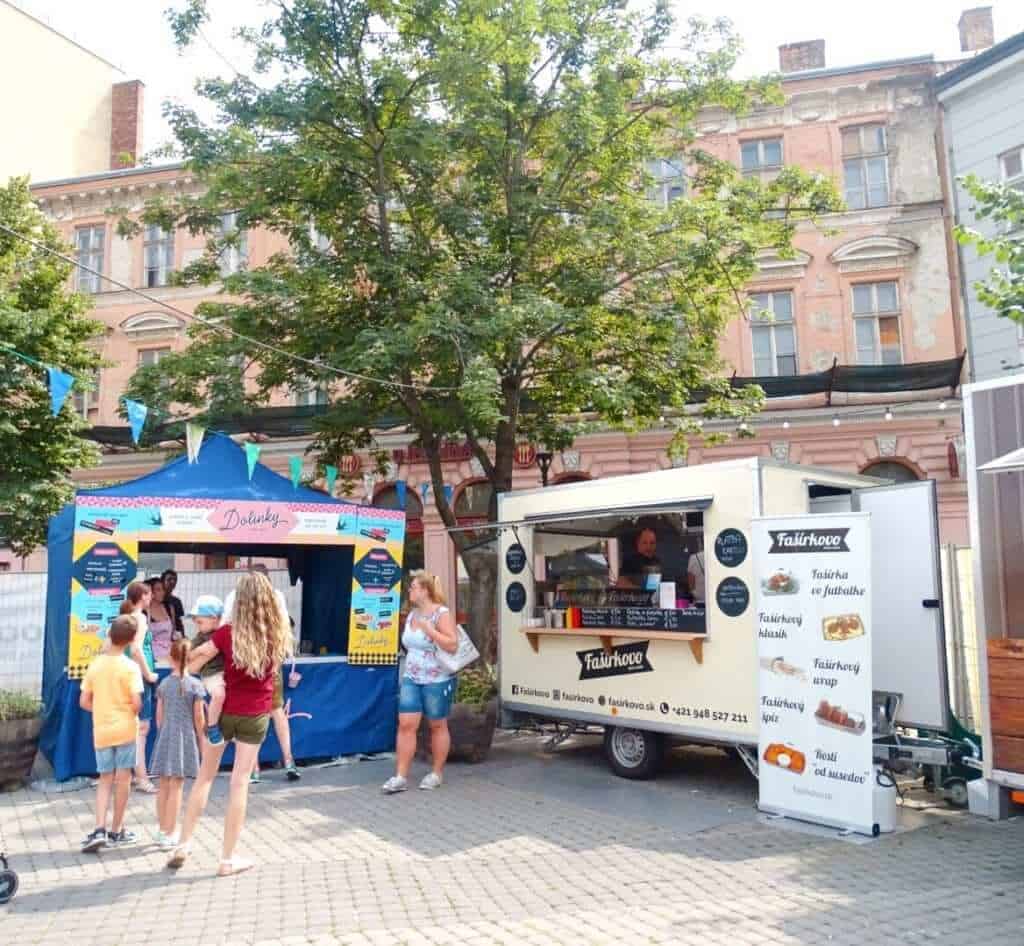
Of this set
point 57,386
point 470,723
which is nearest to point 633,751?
point 470,723

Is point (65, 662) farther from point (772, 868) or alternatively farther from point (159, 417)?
point (772, 868)

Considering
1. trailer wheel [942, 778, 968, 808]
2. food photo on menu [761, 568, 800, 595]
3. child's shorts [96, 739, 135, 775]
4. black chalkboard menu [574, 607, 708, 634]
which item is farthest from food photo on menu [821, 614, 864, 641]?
child's shorts [96, 739, 135, 775]

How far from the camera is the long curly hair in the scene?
582cm

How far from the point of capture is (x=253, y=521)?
965 cm

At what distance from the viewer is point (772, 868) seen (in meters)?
6.16

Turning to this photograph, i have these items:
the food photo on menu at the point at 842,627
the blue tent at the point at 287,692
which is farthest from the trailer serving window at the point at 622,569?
the blue tent at the point at 287,692

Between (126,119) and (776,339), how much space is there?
70.5 ft

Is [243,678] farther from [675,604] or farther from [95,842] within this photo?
[675,604]

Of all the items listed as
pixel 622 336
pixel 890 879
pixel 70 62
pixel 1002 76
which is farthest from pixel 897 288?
pixel 70 62

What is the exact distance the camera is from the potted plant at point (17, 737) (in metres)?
8.52

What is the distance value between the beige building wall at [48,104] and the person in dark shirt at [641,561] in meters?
26.5

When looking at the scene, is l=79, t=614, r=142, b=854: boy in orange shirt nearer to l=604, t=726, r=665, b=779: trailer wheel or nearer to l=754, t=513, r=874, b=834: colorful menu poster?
l=604, t=726, r=665, b=779: trailer wheel

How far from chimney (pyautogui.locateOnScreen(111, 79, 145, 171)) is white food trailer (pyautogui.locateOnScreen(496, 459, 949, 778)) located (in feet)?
82.8

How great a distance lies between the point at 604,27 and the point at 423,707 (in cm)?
925
